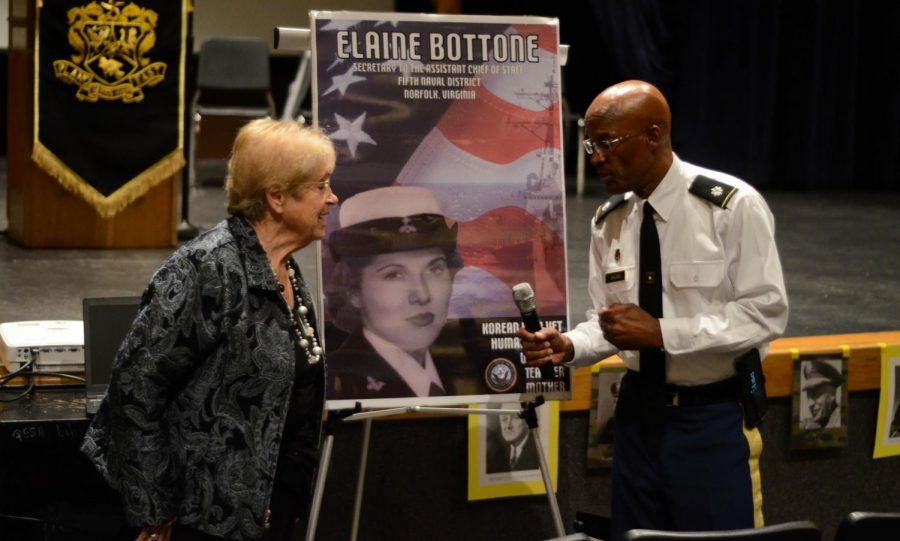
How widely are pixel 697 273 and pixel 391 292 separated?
2.58 ft

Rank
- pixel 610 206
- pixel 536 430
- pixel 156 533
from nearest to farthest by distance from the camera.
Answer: pixel 156 533, pixel 610 206, pixel 536 430

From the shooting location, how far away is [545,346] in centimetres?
288

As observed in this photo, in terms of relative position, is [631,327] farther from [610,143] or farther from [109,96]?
[109,96]

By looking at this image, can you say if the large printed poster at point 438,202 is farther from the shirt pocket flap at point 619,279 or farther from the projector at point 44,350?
the projector at point 44,350

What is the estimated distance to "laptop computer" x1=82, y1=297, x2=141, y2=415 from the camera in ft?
9.81

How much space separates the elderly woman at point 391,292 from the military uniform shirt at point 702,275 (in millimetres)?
420

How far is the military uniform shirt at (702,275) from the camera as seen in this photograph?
8.91 ft

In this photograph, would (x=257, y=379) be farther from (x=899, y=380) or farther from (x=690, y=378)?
(x=899, y=380)

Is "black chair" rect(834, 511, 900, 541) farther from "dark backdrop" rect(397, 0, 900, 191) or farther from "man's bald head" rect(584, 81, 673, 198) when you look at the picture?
"dark backdrop" rect(397, 0, 900, 191)

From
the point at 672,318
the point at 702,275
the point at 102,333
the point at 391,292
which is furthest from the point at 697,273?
the point at 102,333

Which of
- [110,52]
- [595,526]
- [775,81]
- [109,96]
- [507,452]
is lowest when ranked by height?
[595,526]

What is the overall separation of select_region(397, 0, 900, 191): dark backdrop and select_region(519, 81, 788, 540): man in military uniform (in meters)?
6.54

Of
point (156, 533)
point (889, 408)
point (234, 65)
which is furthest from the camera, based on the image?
point (234, 65)

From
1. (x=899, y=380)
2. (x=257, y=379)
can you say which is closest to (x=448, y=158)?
(x=257, y=379)
